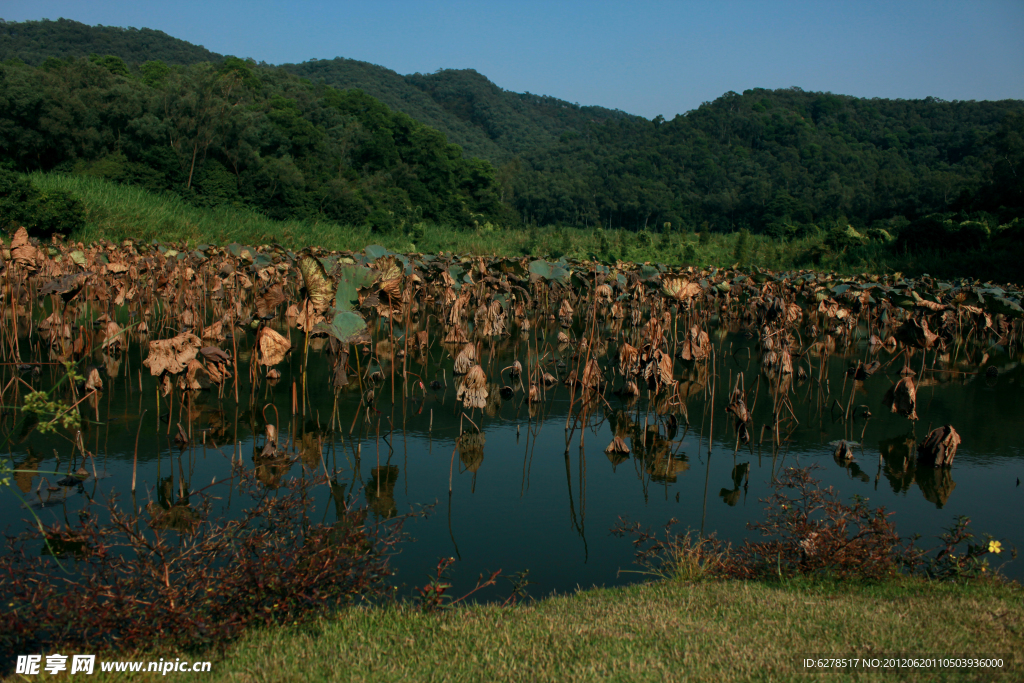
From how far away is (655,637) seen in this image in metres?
2.75

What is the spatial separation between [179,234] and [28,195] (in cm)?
419

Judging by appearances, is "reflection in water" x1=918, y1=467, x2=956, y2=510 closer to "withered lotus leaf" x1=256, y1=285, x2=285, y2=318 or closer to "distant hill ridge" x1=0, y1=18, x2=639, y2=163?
"withered lotus leaf" x1=256, y1=285, x2=285, y2=318

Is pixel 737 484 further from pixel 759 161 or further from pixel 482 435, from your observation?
pixel 759 161

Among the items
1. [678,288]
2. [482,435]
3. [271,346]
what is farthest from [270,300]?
[678,288]

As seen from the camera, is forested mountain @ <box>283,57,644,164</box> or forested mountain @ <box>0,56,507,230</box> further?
forested mountain @ <box>283,57,644,164</box>

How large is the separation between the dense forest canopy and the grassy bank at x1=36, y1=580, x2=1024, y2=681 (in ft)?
84.4

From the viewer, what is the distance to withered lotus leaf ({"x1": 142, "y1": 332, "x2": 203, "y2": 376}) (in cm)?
474

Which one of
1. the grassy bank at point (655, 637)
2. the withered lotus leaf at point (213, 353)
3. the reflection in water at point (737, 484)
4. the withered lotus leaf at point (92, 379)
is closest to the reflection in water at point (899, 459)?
the reflection in water at point (737, 484)

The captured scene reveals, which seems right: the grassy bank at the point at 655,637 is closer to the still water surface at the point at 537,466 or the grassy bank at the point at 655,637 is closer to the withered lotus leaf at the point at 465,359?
the still water surface at the point at 537,466

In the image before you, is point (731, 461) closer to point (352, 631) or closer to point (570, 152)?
point (352, 631)

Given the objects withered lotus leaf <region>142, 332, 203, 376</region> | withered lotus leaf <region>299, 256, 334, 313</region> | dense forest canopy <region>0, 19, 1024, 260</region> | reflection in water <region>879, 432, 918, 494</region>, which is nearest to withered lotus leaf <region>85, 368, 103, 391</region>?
withered lotus leaf <region>142, 332, 203, 376</region>

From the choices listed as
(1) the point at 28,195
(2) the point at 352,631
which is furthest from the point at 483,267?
(1) the point at 28,195

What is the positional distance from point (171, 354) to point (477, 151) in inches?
3242

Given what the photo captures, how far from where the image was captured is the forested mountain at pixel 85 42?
69.5 meters
